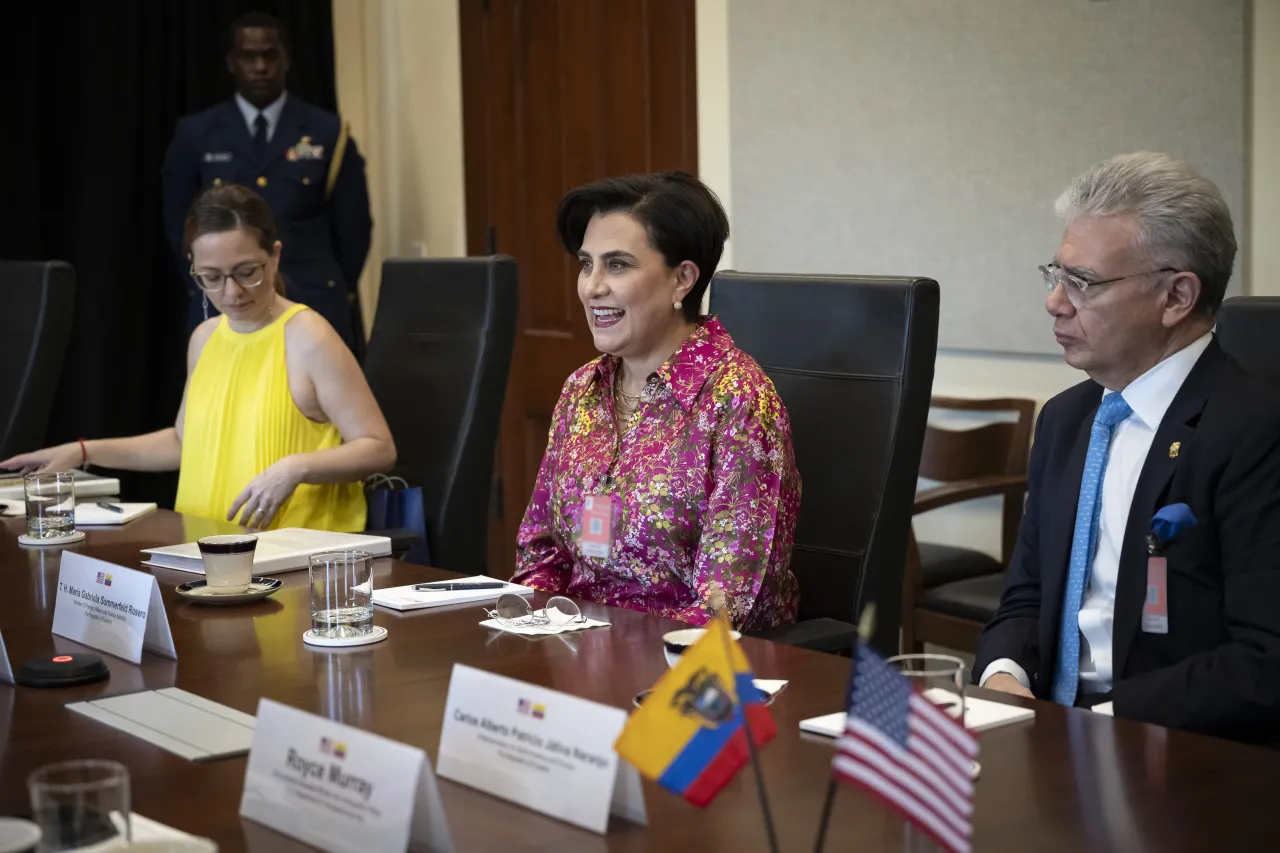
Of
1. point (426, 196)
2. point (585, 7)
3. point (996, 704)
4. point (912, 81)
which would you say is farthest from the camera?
point (426, 196)

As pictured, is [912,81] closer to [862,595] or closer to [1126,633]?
[862,595]

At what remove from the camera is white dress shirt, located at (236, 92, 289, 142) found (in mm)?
5031

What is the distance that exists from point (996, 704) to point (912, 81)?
A: 253cm

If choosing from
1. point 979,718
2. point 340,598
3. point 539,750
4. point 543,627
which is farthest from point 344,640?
point 979,718

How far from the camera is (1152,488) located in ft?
5.72

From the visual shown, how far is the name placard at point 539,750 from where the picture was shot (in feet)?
3.62

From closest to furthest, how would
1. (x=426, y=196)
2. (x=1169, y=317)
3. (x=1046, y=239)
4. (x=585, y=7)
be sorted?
(x=1169, y=317), (x=1046, y=239), (x=585, y=7), (x=426, y=196)

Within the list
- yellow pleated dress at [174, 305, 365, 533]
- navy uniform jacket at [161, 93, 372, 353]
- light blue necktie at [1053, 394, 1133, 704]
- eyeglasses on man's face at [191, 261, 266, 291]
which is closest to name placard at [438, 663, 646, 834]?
light blue necktie at [1053, 394, 1133, 704]

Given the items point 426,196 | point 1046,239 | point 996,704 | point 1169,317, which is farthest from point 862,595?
point 426,196

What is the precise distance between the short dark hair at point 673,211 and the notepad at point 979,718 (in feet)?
3.28

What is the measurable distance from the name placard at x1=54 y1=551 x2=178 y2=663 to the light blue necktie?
3.40ft

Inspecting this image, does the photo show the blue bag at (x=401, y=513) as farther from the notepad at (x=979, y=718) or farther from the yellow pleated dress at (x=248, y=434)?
the notepad at (x=979, y=718)

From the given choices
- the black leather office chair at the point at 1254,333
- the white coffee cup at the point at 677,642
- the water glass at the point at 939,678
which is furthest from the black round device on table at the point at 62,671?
the black leather office chair at the point at 1254,333

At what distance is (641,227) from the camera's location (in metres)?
2.26
